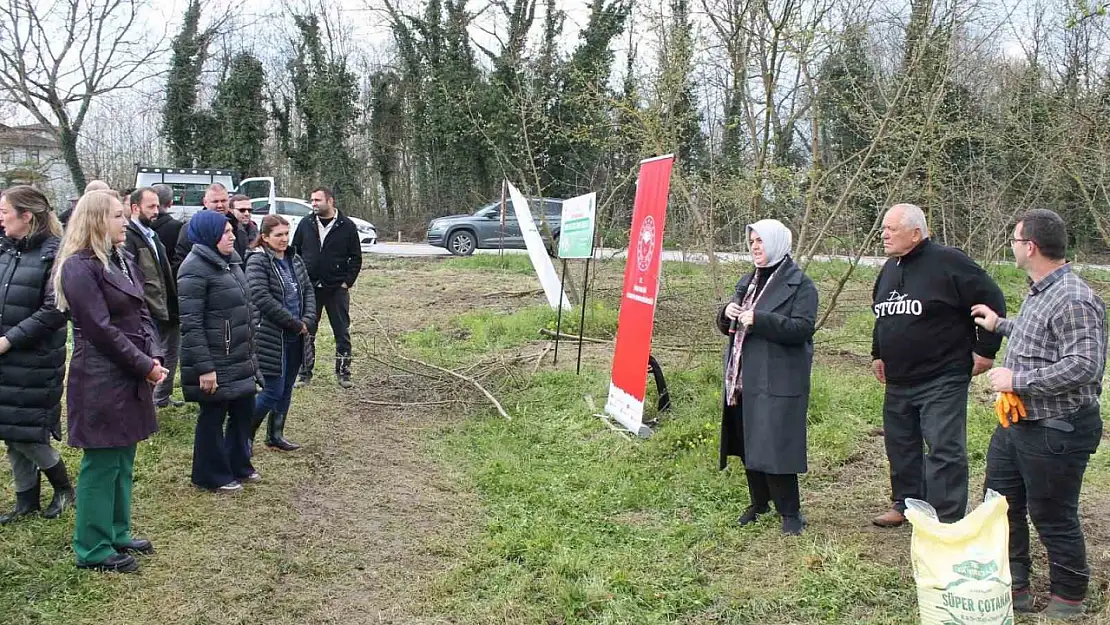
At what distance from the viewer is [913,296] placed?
4.09 m

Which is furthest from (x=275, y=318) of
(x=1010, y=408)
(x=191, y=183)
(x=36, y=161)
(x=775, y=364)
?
(x=36, y=161)

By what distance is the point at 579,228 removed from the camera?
7.59 m

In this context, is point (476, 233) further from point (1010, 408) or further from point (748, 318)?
point (1010, 408)

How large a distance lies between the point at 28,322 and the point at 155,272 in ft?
6.16

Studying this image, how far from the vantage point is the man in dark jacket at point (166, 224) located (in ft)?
21.3

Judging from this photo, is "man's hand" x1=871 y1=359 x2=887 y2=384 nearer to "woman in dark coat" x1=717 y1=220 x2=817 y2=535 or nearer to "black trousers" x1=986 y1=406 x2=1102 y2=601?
"woman in dark coat" x1=717 y1=220 x2=817 y2=535

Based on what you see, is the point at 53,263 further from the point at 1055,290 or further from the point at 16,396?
the point at 1055,290

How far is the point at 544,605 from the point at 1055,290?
2.48 m

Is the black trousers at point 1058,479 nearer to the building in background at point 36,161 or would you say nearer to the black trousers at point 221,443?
the black trousers at point 221,443

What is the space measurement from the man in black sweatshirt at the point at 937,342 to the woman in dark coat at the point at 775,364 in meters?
0.43

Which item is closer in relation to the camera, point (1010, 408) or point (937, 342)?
point (1010, 408)

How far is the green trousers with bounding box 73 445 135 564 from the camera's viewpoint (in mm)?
3824

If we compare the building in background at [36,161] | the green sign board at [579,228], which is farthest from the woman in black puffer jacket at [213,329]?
the building in background at [36,161]

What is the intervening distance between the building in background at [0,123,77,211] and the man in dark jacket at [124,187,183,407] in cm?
2283
